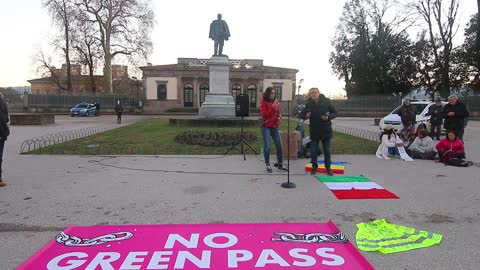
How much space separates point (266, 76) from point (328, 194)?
50.2m

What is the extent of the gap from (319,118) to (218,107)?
14425 millimetres

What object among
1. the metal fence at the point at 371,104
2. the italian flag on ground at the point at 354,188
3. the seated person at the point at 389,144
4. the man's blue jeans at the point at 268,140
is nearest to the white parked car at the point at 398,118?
the seated person at the point at 389,144

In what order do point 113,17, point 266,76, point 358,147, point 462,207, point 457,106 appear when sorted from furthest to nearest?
point 266,76 < point 113,17 < point 358,147 < point 457,106 < point 462,207

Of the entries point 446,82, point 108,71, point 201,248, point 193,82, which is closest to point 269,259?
point 201,248

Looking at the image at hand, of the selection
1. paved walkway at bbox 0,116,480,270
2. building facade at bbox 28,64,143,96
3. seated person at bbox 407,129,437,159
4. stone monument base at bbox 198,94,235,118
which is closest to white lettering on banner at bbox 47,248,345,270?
paved walkway at bbox 0,116,480,270

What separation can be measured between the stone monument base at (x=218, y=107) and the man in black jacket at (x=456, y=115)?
1344 cm

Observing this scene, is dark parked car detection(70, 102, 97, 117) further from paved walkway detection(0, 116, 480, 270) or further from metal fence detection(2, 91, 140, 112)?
paved walkway detection(0, 116, 480, 270)

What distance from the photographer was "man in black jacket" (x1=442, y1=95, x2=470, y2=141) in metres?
9.29

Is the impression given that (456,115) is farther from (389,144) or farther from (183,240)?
(183,240)

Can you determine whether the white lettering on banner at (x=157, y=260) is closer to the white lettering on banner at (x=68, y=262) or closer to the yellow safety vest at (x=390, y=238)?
the white lettering on banner at (x=68, y=262)

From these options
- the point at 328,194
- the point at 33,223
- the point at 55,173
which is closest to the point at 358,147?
the point at 328,194

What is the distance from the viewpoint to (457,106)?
30.7ft

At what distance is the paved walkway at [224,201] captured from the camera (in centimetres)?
386

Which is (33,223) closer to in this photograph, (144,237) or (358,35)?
(144,237)
